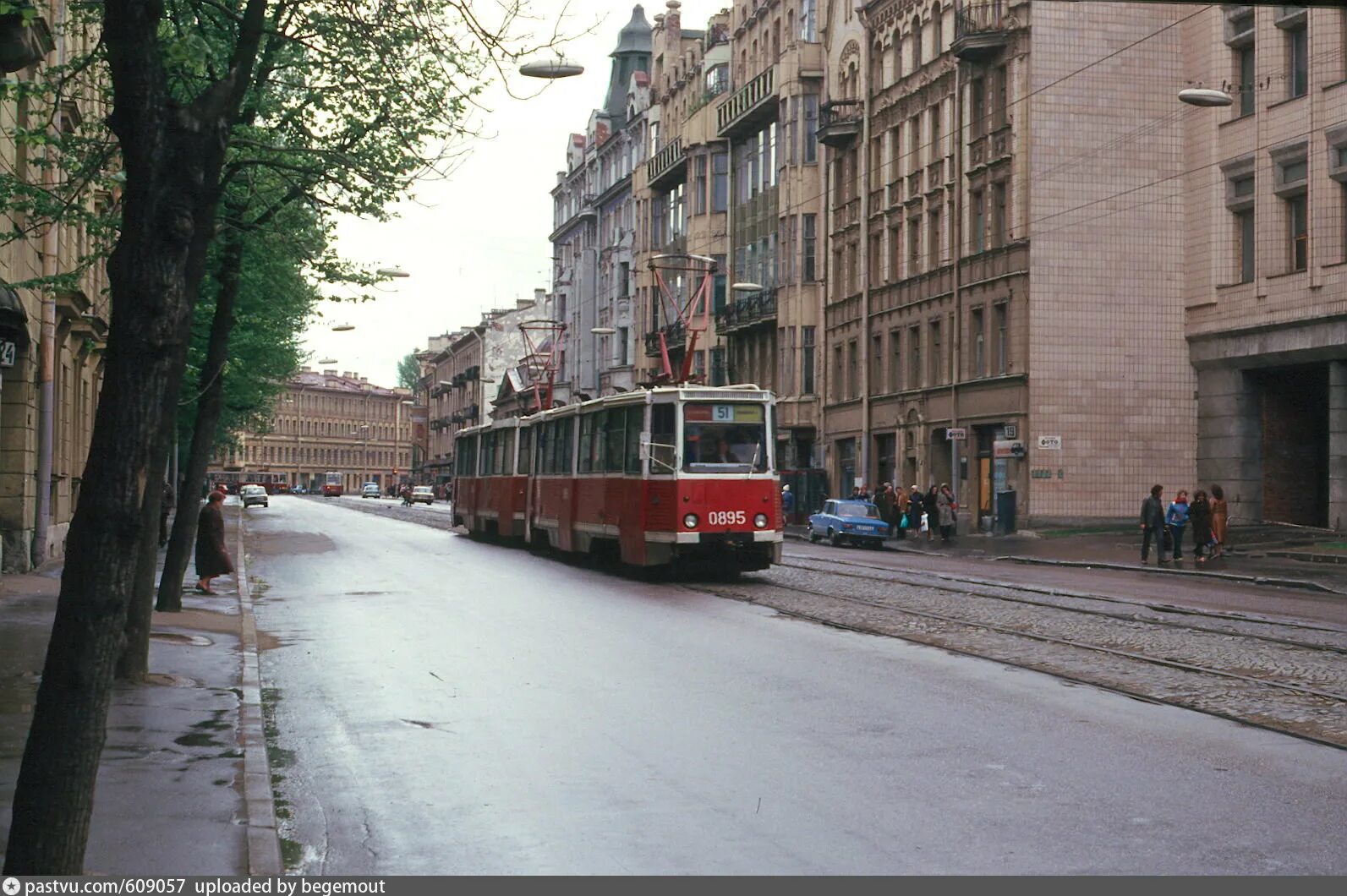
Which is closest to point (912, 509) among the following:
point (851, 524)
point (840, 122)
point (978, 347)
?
point (851, 524)

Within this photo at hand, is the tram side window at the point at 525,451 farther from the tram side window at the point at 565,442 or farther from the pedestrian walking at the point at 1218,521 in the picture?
the pedestrian walking at the point at 1218,521

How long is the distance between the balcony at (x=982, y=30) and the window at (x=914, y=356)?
9.26 m

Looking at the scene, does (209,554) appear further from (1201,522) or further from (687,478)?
(1201,522)

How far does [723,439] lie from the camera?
27828 millimetres

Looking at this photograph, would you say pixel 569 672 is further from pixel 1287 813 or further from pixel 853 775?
pixel 1287 813

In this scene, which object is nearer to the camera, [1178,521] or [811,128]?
[1178,521]

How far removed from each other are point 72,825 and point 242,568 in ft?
86.0

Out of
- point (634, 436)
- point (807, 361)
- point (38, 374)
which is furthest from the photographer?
point (807, 361)

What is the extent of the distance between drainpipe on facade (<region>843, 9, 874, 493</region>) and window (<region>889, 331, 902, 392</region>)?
180 centimetres

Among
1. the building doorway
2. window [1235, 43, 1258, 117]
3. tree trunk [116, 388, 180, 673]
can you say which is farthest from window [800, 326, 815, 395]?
tree trunk [116, 388, 180, 673]

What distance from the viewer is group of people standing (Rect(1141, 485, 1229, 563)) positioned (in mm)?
35438

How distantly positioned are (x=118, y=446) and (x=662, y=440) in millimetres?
21610

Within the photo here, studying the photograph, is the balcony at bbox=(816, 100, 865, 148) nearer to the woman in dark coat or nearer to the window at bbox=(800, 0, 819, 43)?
the window at bbox=(800, 0, 819, 43)
